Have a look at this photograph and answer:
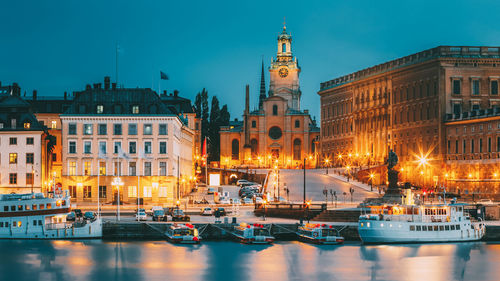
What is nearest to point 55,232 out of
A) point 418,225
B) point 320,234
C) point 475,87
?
point 320,234

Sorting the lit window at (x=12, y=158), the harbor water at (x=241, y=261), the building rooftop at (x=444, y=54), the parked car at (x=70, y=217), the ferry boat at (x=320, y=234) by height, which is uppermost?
the building rooftop at (x=444, y=54)

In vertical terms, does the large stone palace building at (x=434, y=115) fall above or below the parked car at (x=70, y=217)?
above

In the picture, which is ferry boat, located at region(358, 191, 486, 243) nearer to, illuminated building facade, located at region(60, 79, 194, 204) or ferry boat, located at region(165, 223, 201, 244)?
ferry boat, located at region(165, 223, 201, 244)

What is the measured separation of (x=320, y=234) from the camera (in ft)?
261

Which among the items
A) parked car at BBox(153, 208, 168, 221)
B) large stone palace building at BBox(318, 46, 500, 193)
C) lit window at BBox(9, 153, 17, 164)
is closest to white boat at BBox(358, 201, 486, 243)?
parked car at BBox(153, 208, 168, 221)

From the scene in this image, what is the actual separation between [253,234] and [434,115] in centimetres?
6135

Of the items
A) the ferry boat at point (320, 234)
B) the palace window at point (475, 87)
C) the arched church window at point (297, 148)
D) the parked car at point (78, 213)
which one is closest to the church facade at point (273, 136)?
the arched church window at point (297, 148)

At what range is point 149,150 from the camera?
108875 millimetres

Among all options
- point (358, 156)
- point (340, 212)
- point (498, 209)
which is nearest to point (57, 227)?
point (340, 212)

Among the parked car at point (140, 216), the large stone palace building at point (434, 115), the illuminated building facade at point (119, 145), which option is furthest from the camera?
the large stone palace building at point (434, 115)

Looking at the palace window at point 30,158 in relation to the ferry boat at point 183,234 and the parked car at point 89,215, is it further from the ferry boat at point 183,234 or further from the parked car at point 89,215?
the ferry boat at point 183,234

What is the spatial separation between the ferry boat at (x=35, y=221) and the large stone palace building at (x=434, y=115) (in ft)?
176

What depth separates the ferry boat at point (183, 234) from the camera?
3123 inches

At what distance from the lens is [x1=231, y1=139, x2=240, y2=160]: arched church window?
186750mm
